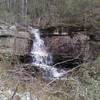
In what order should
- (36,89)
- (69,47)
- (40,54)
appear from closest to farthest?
(36,89) → (69,47) → (40,54)

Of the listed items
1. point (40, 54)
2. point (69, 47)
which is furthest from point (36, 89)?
point (40, 54)

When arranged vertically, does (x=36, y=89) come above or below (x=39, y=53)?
above

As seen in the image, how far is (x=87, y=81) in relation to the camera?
5500 mm

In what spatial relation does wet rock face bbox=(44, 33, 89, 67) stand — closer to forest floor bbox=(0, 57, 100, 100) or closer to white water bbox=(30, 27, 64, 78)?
white water bbox=(30, 27, 64, 78)

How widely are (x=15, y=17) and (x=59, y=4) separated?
1880mm

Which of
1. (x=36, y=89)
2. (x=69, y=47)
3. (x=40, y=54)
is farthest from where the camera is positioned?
(x=40, y=54)

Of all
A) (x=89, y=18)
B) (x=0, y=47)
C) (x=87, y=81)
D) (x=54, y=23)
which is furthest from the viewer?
(x=54, y=23)

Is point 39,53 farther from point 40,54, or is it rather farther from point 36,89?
point 36,89

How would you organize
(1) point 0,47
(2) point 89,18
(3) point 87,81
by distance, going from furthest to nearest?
1. (2) point 89,18
2. (1) point 0,47
3. (3) point 87,81

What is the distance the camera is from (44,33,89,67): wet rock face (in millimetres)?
8969

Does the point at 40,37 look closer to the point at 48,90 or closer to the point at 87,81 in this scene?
the point at 87,81

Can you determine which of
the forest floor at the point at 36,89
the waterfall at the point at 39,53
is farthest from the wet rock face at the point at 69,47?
the forest floor at the point at 36,89

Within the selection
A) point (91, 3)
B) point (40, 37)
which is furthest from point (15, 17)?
point (91, 3)

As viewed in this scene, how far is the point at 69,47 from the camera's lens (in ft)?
29.9
